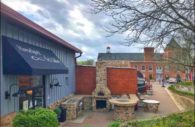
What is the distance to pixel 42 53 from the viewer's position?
1149cm

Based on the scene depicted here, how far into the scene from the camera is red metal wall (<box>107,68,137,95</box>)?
20.3 m

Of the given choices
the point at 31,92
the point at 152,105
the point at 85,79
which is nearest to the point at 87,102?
the point at 85,79

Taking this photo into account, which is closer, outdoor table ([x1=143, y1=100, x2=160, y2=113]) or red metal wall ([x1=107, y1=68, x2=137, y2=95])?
outdoor table ([x1=143, y1=100, x2=160, y2=113])

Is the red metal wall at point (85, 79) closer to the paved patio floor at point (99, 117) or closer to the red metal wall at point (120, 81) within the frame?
the red metal wall at point (120, 81)

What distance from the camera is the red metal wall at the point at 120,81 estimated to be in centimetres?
2027

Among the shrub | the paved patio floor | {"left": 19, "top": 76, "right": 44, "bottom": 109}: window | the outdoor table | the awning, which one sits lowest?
the paved patio floor

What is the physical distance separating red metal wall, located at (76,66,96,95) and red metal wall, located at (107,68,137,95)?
132 centimetres

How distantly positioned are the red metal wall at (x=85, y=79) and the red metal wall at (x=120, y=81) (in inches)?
51.9

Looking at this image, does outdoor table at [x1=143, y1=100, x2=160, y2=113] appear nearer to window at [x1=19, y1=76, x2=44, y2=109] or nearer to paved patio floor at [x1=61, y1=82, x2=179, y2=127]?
paved patio floor at [x1=61, y1=82, x2=179, y2=127]

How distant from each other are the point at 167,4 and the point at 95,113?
12180mm

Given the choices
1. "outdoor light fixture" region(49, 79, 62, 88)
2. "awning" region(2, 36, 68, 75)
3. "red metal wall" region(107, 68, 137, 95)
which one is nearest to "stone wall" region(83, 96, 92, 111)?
"red metal wall" region(107, 68, 137, 95)

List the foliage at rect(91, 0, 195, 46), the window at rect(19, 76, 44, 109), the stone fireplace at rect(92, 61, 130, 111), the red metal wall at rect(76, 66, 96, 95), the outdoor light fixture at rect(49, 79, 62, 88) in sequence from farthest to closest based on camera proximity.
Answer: the red metal wall at rect(76, 66, 96, 95)
the stone fireplace at rect(92, 61, 130, 111)
the outdoor light fixture at rect(49, 79, 62, 88)
the window at rect(19, 76, 44, 109)
the foliage at rect(91, 0, 195, 46)

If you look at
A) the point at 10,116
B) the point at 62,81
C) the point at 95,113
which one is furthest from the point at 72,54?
the point at 10,116

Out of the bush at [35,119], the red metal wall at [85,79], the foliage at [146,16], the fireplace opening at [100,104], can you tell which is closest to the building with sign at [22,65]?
the bush at [35,119]
